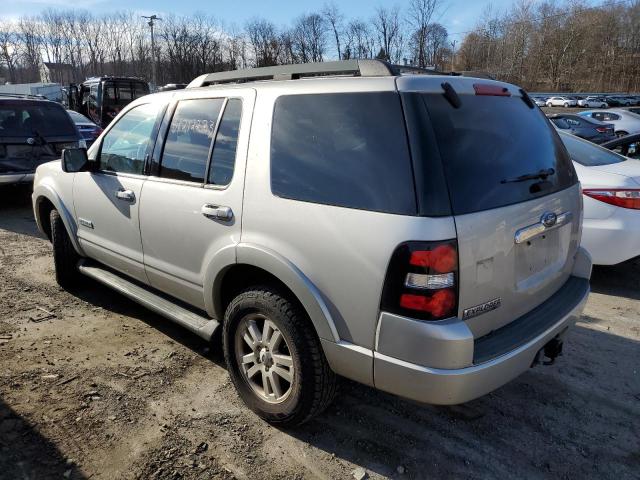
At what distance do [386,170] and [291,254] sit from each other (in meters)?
0.63

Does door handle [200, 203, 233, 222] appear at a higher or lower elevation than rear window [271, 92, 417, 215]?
lower

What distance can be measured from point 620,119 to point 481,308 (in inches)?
898

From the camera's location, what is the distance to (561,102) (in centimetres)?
5762

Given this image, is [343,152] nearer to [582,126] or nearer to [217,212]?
[217,212]

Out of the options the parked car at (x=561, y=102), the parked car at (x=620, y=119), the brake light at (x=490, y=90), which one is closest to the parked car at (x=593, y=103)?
the parked car at (x=561, y=102)

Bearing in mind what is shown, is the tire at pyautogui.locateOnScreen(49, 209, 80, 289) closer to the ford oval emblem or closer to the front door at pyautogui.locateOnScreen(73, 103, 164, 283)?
the front door at pyautogui.locateOnScreen(73, 103, 164, 283)

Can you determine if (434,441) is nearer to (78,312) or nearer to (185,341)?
(185,341)

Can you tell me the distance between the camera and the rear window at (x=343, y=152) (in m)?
2.15

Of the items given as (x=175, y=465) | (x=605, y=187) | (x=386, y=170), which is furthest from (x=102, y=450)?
(x=605, y=187)

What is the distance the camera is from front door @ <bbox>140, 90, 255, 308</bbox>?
282 centimetres

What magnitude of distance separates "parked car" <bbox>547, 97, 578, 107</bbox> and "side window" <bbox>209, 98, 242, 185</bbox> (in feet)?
205

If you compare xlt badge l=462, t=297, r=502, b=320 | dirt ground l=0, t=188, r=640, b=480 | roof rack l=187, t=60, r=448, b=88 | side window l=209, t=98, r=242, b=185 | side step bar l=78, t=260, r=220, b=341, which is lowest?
dirt ground l=0, t=188, r=640, b=480

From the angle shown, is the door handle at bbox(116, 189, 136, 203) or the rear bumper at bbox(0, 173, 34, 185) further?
the rear bumper at bbox(0, 173, 34, 185)

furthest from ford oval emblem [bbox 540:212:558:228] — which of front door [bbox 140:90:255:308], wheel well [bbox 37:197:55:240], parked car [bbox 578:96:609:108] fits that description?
parked car [bbox 578:96:609:108]
